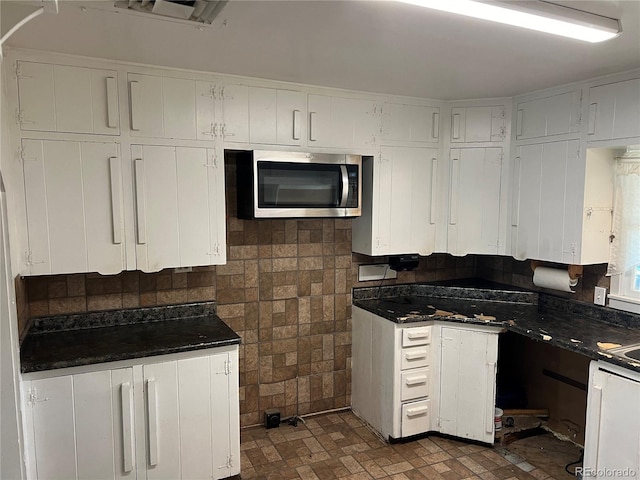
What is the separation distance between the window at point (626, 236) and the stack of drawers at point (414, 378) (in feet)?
3.95

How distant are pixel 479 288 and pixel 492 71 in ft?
5.54

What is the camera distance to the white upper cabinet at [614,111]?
2.51 meters

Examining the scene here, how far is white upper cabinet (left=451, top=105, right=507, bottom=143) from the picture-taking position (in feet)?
10.6

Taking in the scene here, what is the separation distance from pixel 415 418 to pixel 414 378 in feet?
0.92

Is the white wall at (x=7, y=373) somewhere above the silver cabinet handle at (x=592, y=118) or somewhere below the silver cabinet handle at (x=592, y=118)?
below

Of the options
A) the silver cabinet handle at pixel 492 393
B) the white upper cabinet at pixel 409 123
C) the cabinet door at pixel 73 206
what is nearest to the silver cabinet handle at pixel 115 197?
the cabinet door at pixel 73 206

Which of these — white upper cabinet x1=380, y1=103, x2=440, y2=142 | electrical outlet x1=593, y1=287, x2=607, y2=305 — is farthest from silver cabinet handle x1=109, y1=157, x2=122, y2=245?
electrical outlet x1=593, y1=287, x2=607, y2=305

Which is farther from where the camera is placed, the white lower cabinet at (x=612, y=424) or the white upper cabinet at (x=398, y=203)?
the white upper cabinet at (x=398, y=203)

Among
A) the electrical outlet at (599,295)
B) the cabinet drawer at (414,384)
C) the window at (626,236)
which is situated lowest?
the cabinet drawer at (414,384)

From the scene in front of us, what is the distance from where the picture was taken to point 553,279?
311cm

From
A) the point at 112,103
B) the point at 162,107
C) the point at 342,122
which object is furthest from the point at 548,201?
the point at 112,103

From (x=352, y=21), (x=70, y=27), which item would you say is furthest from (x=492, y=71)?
(x=70, y=27)

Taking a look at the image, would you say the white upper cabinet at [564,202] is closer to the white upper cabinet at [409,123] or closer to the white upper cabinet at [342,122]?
the white upper cabinet at [409,123]

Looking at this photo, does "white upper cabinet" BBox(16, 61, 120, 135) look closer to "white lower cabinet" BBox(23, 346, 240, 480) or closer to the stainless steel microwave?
the stainless steel microwave
